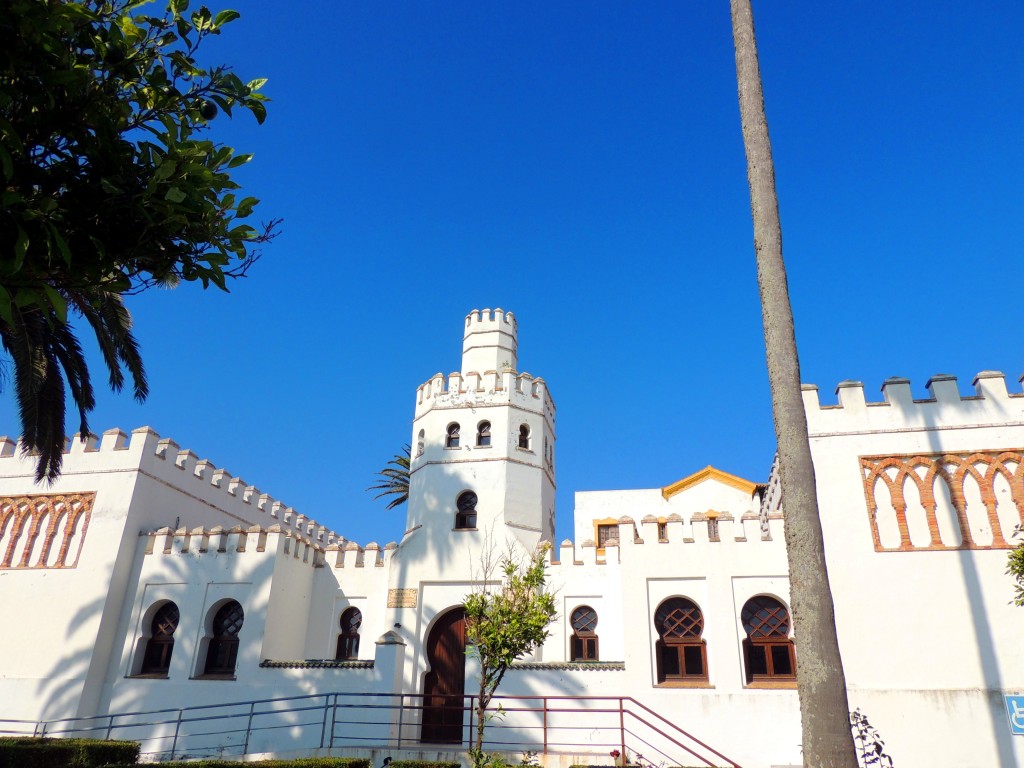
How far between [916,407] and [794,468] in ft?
34.6

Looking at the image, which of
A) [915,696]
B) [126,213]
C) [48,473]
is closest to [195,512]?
[48,473]

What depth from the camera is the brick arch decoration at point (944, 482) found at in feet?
49.1

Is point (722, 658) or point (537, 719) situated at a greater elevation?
point (722, 658)

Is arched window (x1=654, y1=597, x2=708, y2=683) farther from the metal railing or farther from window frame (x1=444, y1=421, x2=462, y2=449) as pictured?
window frame (x1=444, y1=421, x2=462, y2=449)

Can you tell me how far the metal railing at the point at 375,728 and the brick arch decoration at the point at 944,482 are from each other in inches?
252

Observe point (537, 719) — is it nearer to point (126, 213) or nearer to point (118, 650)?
point (118, 650)

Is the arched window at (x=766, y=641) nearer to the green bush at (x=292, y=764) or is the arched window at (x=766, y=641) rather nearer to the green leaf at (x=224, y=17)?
the green bush at (x=292, y=764)

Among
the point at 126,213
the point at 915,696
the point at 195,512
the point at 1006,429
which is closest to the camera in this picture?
the point at 126,213

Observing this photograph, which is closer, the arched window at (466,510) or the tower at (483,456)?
the tower at (483,456)

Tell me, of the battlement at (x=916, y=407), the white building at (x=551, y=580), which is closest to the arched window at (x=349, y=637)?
the white building at (x=551, y=580)

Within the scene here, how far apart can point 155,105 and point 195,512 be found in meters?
18.6

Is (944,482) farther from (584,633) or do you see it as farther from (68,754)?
(68,754)

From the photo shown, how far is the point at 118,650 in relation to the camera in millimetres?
18953

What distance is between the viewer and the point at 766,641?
52.1 feet
